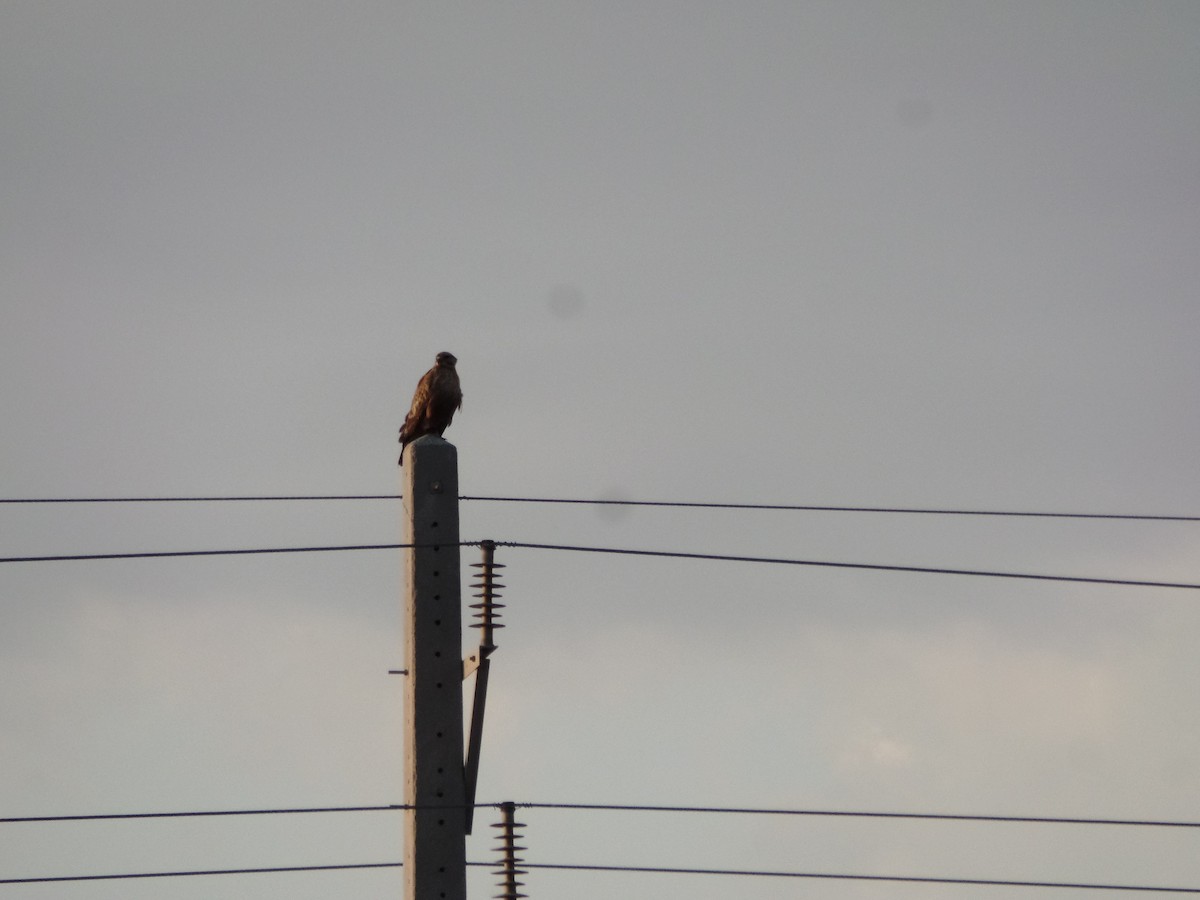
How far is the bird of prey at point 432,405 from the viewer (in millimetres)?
14430

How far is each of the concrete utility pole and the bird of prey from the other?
377 cm

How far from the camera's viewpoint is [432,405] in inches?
569

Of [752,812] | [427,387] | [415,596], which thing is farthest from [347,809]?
[427,387]

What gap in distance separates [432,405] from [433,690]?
453 cm

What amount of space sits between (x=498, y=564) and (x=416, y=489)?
88cm

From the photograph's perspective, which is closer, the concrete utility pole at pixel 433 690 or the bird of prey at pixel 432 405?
the concrete utility pole at pixel 433 690

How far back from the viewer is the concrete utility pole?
33.0 feet

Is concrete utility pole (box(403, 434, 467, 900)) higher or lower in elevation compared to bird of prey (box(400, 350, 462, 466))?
lower

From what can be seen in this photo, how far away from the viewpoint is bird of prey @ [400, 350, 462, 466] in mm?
14430

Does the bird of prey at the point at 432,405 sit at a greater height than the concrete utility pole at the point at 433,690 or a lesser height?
greater

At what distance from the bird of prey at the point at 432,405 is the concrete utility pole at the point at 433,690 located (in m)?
3.77

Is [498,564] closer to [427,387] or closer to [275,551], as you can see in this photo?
[275,551]

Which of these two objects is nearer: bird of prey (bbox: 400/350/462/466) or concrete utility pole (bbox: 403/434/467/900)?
concrete utility pole (bbox: 403/434/467/900)

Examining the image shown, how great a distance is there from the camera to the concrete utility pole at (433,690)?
10062 millimetres
